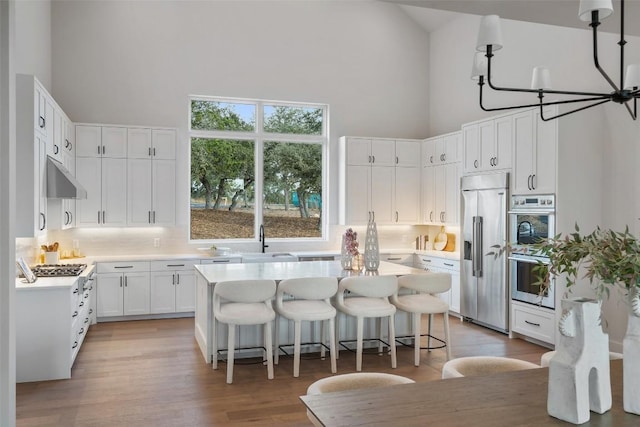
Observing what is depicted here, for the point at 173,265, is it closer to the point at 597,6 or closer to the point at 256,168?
the point at 256,168

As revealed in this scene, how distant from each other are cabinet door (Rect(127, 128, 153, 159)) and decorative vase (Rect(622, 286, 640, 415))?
6.55 meters

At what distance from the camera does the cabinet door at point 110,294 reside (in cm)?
676

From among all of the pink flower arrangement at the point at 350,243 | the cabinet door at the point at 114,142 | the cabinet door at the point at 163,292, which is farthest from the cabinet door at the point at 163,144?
the pink flower arrangement at the point at 350,243

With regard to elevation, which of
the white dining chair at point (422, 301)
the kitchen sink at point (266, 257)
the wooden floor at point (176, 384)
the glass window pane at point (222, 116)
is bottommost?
the wooden floor at point (176, 384)

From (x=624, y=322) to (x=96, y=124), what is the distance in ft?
22.0

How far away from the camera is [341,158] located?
830 centimetres

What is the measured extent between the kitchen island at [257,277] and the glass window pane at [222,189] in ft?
7.55

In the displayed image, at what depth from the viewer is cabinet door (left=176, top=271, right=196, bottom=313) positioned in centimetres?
710

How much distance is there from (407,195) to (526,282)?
9.48ft

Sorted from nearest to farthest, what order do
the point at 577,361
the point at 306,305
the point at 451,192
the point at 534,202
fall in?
the point at 577,361
the point at 306,305
the point at 534,202
the point at 451,192

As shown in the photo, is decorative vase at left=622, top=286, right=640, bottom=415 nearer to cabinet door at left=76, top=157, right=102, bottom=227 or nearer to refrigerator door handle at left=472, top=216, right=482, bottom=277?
refrigerator door handle at left=472, top=216, right=482, bottom=277

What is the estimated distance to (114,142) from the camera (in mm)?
7082

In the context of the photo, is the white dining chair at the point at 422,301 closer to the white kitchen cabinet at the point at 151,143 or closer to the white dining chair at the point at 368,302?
the white dining chair at the point at 368,302

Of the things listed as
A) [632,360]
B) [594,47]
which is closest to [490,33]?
[594,47]
